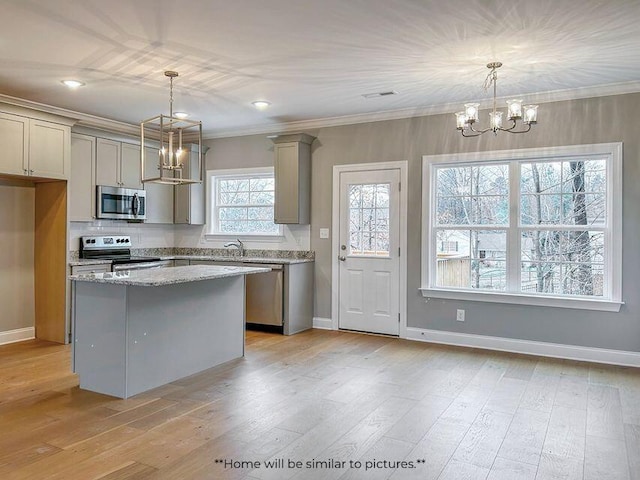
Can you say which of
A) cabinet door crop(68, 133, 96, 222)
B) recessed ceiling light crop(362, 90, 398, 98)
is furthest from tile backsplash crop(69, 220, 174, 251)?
recessed ceiling light crop(362, 90, 398, 98)

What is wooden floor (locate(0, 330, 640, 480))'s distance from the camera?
249cm

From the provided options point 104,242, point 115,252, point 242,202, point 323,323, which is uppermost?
point 242,202

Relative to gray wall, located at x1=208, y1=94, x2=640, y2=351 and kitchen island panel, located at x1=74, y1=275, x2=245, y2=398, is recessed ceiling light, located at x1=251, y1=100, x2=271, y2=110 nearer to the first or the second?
gray wall, located at x1=208, y1=94, x2=640, y2=351

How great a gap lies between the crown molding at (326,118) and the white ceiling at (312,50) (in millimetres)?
24

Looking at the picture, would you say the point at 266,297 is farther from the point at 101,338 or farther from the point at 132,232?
the point at 101,338

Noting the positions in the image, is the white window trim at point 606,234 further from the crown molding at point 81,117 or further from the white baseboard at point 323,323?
the crown molding at point 81,117

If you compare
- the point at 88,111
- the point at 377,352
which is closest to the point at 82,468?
the point at 377,352

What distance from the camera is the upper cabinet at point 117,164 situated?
18.8ft

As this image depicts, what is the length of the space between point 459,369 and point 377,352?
2.83ft

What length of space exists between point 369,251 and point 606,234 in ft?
7.74

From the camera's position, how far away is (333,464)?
252 cm

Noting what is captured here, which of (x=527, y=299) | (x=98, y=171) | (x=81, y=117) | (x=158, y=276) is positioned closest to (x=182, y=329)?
(x=158, y=276)

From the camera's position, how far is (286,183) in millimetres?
5867

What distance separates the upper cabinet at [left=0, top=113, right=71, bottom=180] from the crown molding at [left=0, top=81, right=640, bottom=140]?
0.16 m
